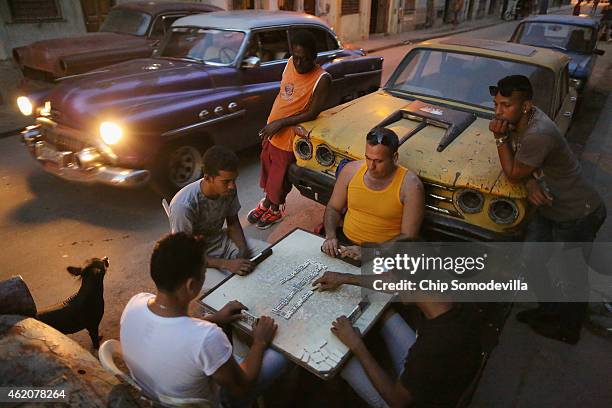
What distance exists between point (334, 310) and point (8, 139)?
7.07 metres

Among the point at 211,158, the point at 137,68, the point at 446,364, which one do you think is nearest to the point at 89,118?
the point at 137,68

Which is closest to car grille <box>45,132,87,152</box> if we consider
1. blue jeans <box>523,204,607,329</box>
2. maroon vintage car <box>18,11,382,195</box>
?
maroon vintage car <box>18,11,382,195</box>

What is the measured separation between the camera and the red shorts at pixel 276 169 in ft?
14.0

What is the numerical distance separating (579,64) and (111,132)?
325 inches

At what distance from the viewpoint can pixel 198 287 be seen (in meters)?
1.84

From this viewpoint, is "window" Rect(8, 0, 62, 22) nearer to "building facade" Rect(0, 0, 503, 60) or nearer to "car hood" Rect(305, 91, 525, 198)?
"building facade" Rect(0, 0, 503, 60)

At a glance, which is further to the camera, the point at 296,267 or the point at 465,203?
the point at 465,203

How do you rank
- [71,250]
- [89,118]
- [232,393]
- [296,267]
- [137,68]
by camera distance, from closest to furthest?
[232,393] < [296,267] < [71,250] < [89,118] < [137,68]

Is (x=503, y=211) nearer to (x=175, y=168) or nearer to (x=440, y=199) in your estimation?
(x=440, y=199)

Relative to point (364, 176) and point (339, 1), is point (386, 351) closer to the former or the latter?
point (364, 176)

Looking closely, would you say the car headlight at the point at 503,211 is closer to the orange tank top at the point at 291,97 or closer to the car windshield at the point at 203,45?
the orange tank top at the point at 291,97

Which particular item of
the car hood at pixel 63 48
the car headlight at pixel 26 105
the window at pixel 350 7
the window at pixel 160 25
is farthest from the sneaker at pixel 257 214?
the window at pixel 350 7

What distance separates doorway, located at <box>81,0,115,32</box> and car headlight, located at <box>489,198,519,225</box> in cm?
1155

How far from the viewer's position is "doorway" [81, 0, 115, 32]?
1079 cm
